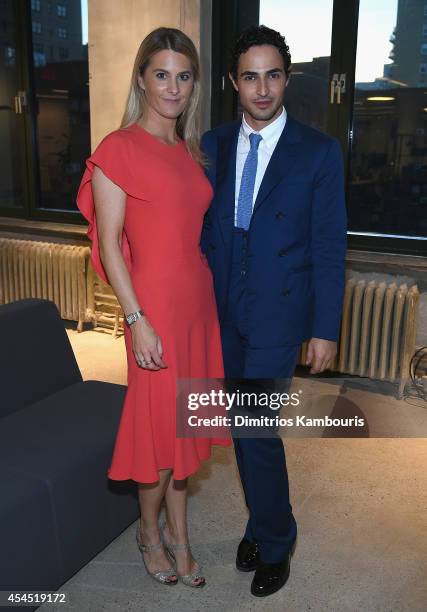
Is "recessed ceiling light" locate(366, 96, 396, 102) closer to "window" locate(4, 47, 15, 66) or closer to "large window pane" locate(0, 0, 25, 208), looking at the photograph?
"large window pane" locate(0, 0, 25, 208)

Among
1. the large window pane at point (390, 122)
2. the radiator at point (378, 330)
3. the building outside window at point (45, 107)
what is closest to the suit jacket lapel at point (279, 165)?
the radiator at point (378, 330)

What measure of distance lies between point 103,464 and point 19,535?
408 mm

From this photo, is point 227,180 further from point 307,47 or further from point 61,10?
point 61,10

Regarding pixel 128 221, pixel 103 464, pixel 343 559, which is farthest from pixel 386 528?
pixel 128 221

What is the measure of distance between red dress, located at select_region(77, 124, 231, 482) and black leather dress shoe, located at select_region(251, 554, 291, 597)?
0.42 metres

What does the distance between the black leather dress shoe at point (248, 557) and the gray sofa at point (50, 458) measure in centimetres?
44

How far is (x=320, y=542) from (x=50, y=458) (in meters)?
1.02

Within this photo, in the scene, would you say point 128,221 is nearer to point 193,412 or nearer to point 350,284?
point 193,412

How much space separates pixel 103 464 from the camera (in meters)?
2.17

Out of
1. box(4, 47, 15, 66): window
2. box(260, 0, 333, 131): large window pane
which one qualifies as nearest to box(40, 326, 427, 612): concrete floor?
box(260, 0, 333, 131): large window pane

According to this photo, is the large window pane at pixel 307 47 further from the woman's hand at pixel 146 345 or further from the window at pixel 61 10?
the woman's hand at pixel 146 345

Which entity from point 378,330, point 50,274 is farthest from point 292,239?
point 50,274

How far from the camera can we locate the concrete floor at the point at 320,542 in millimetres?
1999

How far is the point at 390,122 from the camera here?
4211 mm
